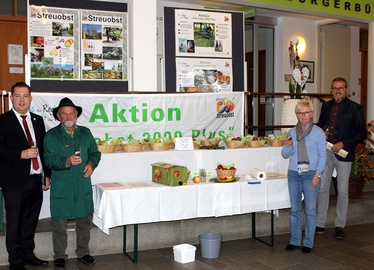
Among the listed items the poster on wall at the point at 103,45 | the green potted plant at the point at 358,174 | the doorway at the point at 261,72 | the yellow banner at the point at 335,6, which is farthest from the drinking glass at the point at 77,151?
the doorway at the point at 261,72

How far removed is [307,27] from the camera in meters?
10.6

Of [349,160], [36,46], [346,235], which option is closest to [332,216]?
[346,235]

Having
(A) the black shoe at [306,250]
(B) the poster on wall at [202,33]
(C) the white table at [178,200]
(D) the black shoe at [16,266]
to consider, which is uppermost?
(B) the poster on wall at [202,33]

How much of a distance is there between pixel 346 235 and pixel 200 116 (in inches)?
84.5

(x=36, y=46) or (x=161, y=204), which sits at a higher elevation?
(x=36, y=46)

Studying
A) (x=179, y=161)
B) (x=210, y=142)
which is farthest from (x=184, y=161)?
(x=210, y=142)

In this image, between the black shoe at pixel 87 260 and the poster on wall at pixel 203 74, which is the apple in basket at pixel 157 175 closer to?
the black shoe at pixel 87 260

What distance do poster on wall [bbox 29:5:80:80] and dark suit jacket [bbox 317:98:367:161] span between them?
3.18 meters

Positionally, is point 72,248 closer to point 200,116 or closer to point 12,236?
point 12,236

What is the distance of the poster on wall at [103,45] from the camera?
6.23 metres

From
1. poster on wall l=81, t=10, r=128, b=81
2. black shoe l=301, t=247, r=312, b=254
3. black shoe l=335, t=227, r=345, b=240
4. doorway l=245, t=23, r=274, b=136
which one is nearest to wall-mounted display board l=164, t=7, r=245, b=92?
poster on wall l=81, t=10, r=128, b=81

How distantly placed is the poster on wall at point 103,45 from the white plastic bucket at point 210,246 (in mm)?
2694

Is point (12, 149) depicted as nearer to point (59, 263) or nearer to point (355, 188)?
point (59, 263)

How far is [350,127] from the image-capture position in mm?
5301
